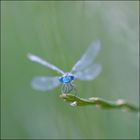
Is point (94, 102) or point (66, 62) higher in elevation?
point (66, 62)

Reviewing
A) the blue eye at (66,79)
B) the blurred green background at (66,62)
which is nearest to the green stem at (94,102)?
the blue eye at (66,79)

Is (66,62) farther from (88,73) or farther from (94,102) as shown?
(94,102)

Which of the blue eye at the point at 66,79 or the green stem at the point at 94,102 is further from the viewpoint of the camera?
the blue eye at the point at 66,79

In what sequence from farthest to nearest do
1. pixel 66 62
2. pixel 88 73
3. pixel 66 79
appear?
1. pixel 66 62
2. pixel 88 73
3. pixel 66 79

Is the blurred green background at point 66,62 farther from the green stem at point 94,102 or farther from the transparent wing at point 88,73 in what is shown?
the green stem at point 94,102

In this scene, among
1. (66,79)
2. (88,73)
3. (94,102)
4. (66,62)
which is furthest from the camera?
(66,62)

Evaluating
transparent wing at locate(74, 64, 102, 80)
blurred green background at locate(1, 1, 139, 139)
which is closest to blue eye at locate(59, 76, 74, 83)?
transparent wing at locate(74, 64, 102, 80)

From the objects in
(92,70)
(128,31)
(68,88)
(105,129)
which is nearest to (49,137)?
(105,129)

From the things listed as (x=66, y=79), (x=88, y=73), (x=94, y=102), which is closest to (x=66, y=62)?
(x=88, y=73)

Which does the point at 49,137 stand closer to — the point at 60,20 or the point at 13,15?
the point at 60,20
